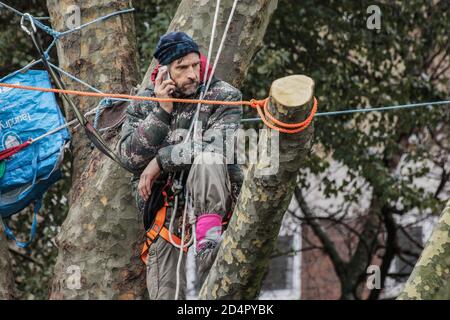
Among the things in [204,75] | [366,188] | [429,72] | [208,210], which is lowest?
[366,188]

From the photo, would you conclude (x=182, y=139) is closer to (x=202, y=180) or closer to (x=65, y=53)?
(x=202, y=180)

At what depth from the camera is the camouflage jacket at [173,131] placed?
19.5 feet

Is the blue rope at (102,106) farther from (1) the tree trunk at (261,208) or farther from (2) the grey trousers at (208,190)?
(1) the tree trunk at (261,208)

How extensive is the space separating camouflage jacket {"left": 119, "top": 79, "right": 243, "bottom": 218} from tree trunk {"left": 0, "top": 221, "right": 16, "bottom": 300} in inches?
55.0

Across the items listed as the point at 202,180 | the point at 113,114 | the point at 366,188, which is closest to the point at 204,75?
the point at 202,180

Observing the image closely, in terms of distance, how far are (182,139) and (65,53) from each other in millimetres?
1943

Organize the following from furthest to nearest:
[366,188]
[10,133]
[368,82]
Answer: [366,188] < [368,82] < [10,133]

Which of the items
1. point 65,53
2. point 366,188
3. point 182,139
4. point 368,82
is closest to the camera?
point 182,139

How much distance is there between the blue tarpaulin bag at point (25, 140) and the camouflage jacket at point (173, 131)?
111 centimetres

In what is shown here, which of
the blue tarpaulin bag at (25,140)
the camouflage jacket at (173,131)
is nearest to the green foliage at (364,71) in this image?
the blue tarpaulin bag at (25,140)

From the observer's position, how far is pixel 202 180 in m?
5.65

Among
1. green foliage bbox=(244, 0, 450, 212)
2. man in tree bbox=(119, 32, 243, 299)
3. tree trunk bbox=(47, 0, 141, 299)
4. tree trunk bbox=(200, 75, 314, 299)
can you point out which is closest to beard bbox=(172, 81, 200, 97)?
man in tree bbox=(119, 32, 243, 299)

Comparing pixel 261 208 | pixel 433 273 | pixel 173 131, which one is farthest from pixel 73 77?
pixel 433 273

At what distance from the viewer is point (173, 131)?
20.1ft
